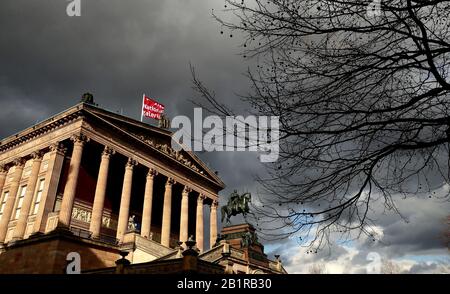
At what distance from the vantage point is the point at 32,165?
3112 centimetres

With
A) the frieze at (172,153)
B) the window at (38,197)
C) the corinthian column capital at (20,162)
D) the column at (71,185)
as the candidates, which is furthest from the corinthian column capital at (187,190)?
the corinthian column capital at (20,162)

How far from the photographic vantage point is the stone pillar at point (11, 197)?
2969cm

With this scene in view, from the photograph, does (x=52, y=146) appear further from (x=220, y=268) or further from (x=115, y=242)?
(x=220, y=268)

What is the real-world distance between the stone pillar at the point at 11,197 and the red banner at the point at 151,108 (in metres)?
12.4

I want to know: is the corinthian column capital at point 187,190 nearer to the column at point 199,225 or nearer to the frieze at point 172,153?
the column at point 199,225

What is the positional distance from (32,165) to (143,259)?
1311 centimetres

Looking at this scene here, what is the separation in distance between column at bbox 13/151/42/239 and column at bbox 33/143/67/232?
1485 millimetres

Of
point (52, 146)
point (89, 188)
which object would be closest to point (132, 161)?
point (89, 188)

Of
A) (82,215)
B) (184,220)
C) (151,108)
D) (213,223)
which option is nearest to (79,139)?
(82,215)

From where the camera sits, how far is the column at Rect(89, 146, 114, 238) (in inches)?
1096

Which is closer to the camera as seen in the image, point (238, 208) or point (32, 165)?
point (32, 165)

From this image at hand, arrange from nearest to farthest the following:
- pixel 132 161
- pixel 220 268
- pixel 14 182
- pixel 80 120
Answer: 1. pixel 220 268
2. pixel 80 120
3. pixel 14 182
4. pixel 132 161
